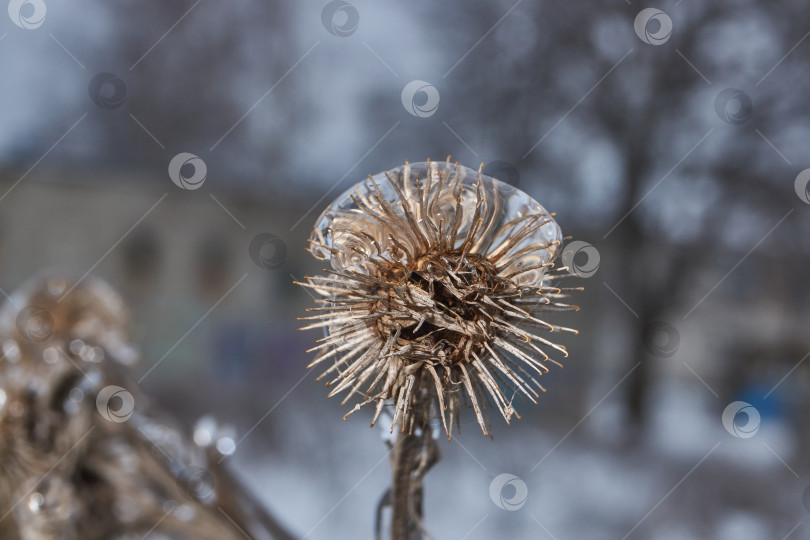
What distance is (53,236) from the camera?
3600 mm

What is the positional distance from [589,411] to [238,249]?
204cm

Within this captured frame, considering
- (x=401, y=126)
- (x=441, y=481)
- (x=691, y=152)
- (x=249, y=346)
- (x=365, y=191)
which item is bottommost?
(x=249, y=346)

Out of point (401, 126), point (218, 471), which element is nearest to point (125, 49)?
point (401, 126)

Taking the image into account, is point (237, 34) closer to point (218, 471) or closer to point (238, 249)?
point (238, 249)
